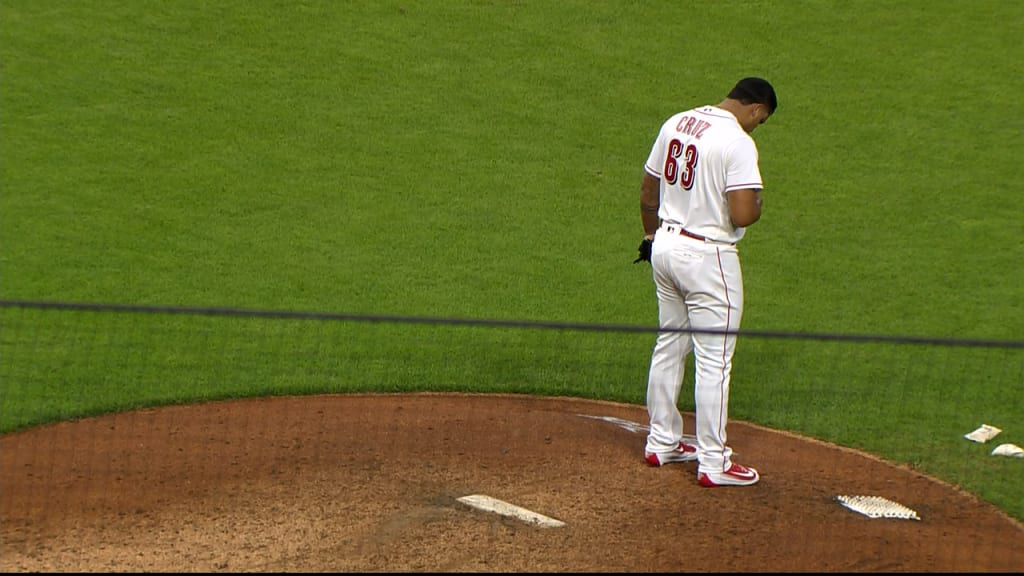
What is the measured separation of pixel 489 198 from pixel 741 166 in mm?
4541

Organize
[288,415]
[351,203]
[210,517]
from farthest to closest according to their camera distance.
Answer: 1. [351,203]
2. [288,415]
3. [210,517]

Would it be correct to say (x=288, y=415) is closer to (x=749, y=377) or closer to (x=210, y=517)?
(x=210, y=517)

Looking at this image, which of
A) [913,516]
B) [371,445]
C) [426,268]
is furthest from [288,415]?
[913,516]

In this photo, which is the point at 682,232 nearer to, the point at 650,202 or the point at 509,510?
the point at 650,202

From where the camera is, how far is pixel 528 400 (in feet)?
24.4

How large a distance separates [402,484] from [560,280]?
11.0 ft

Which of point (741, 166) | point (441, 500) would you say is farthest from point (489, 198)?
point (441, 500)

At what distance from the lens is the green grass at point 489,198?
7832 millimetres

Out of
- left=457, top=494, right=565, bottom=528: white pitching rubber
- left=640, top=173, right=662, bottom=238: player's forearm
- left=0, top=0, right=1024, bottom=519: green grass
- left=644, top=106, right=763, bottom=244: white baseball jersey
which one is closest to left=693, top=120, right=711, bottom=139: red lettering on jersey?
left=644, top=106, right=763, bottom=244: white baseball jersey

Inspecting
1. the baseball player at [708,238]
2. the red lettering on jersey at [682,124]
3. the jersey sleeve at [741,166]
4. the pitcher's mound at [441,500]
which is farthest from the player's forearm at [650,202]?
the pitcher's mound at [441,500]

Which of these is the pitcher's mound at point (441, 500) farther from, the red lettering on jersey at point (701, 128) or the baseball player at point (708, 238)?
the red lettering on jersey at point (701, 128)

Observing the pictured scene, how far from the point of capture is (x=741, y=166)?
5859mm

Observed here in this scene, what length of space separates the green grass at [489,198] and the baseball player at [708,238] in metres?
1.24

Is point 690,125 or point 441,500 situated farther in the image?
point 690,125
